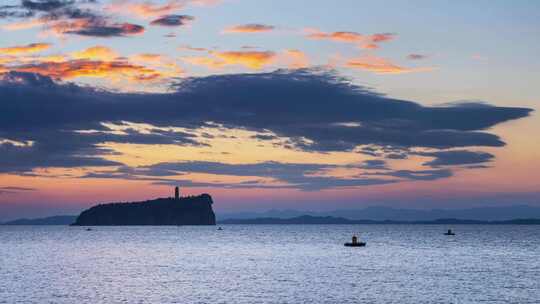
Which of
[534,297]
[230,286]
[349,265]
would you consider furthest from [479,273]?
[230,286]

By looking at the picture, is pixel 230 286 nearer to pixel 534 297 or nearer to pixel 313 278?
pixel 313 278

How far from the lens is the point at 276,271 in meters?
122

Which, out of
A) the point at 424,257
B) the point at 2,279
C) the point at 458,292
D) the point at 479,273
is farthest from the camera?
the point at 424,257

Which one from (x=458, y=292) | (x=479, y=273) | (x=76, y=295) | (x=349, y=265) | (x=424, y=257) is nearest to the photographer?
(x=76, y=295)

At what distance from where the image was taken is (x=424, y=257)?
162 meters

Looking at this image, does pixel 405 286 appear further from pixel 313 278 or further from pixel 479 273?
pixel 479 273

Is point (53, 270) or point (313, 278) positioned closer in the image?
point (313, 278)

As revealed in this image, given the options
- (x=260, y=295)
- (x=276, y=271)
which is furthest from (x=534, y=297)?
(x=276, y=271)

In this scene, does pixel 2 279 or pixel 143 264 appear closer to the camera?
pixel 2 279

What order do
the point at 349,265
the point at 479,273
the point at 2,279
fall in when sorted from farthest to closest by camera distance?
the point at 349,265, the point at 479,273, the point at 2,279

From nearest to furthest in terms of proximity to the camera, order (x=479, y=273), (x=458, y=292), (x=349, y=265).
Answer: (x=458, y=292) → (x=479, y=273) → (x=349, y=265)

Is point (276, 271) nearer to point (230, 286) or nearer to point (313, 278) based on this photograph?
point (313, 278)

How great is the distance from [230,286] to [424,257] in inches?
2976

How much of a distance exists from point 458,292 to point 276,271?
36.8 metres
